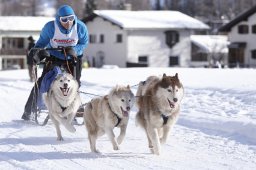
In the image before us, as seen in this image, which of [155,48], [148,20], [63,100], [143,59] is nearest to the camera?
[63,100]

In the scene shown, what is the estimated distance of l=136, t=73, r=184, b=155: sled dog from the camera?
21.4 feet

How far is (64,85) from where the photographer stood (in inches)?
308

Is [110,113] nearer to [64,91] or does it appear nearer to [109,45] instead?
[64,91]

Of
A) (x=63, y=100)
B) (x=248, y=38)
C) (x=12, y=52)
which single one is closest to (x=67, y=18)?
(x=63, y=100)

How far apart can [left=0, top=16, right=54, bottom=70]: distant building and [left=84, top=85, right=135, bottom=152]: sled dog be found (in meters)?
55.4

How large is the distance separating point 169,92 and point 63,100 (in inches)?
77.2

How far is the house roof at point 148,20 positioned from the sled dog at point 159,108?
141 ft

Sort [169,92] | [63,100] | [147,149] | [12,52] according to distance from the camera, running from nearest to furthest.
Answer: [169,92] → [147,149] → [63,100] → [12,52]

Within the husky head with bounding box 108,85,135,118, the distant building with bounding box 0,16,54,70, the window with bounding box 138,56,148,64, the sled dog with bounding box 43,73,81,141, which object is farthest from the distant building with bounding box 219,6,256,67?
the husky head with bounding box 108,85,135,118

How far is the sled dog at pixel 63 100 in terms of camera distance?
7.84 metres

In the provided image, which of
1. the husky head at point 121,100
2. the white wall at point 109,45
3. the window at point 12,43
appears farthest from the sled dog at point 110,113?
the window at point 12,43

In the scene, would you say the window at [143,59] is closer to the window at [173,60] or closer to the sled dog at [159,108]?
the window at [173,60]

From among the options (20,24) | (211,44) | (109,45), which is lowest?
(109,45)

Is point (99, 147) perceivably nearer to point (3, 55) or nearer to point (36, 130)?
point (36, 130)
